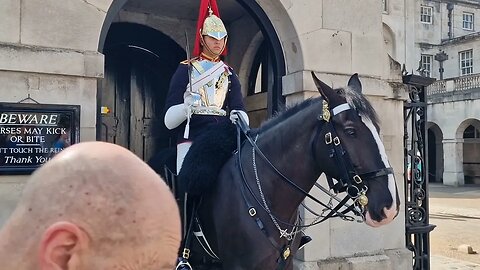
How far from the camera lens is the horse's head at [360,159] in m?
3.31

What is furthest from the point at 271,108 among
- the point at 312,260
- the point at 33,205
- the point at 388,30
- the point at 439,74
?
the point at 439,74

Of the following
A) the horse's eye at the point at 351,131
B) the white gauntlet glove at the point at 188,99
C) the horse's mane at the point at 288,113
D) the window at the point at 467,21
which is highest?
the window at the point at 467,21

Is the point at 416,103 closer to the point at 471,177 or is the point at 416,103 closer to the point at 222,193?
the point at 222,193

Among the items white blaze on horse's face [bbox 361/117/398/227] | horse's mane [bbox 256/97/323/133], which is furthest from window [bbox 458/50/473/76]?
white blaze on horse's face [bbox 361/117/398/227]

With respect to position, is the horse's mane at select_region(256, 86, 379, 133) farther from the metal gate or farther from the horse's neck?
the metal gate

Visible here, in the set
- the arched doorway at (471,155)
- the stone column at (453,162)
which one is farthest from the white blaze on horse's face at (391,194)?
the arched doorway at (471,155)

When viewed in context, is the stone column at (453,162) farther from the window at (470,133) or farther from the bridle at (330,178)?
the bridle at (330,178)

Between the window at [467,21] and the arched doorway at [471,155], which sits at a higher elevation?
the window at [467,21]

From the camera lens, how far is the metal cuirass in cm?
428

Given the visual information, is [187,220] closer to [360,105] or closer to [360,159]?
[360,159]

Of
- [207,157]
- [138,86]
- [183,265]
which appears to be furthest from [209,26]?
[138,86]

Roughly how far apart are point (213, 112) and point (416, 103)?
10.8ft

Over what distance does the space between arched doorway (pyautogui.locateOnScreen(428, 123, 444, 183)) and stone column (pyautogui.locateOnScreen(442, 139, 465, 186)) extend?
223cm

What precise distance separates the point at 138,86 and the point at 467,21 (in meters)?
40.0
